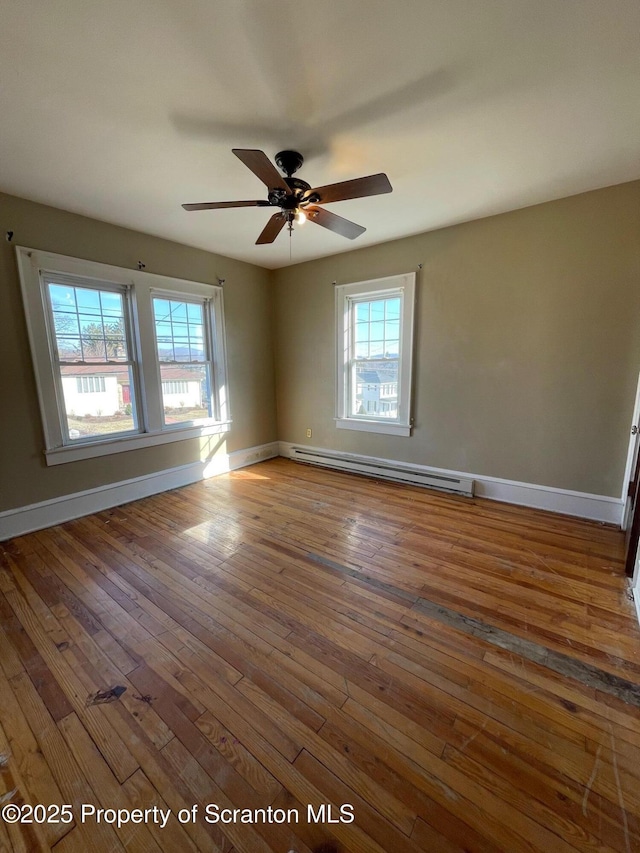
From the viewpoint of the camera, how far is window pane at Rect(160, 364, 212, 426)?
12.8 feet

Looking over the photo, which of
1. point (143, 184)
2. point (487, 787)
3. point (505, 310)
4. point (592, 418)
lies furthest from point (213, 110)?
point (592, 418)

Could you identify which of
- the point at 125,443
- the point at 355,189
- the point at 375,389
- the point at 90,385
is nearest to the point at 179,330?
the point at 90,385

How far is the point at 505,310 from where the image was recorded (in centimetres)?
319

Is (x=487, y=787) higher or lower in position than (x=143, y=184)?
lower

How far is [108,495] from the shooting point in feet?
11.2

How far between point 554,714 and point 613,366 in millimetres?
2658

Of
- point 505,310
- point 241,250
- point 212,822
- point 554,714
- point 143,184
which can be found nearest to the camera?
point 212,822

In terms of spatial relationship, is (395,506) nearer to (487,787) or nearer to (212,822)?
(487,787)

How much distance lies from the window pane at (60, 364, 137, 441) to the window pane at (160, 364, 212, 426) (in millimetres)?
381

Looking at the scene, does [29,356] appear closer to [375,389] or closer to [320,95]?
[320,95]

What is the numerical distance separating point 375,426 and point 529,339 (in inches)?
73.3

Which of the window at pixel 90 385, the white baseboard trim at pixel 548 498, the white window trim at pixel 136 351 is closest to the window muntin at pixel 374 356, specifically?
the white baseboard trim at pixel 548 498

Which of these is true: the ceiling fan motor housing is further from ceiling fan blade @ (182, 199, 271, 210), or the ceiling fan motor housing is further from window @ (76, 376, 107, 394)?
window @ (76, 376, 107, 394)

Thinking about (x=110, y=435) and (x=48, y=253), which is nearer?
(x=48, y=253)
